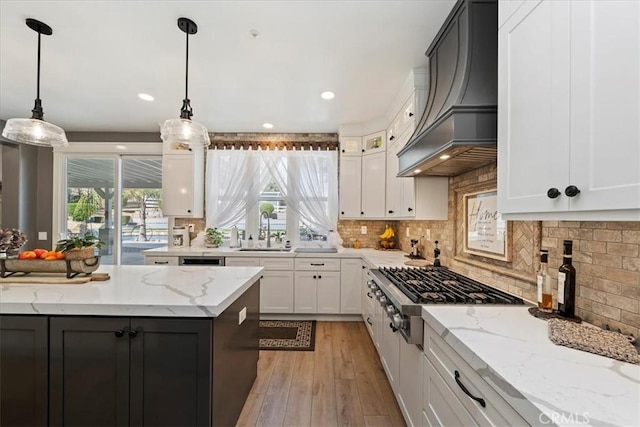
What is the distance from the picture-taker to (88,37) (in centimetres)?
209

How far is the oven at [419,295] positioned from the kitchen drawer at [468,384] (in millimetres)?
91

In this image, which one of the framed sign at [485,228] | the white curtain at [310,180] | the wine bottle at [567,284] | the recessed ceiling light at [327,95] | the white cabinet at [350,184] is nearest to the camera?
the wine bottle at [567,284]

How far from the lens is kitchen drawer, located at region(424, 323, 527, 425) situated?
0.82m

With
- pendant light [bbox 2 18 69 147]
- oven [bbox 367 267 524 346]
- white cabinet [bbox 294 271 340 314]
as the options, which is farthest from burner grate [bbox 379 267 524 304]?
pendant light [bbox 2 18 69 147]

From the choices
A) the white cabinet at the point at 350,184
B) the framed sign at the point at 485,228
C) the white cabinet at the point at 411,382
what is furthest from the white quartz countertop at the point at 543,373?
the white cabinet at the point at 350,184

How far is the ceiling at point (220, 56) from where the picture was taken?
182 cm

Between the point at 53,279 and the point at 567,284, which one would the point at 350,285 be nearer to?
the point at 567,284

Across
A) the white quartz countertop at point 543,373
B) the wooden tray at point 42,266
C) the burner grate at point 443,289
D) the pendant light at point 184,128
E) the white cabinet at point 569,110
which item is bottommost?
the white quartz countertop at point 543,373

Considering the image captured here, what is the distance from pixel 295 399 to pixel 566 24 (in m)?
2.53

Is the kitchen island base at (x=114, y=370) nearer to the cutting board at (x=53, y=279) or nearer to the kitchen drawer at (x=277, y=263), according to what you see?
the cutting board at (x=53, y=279)

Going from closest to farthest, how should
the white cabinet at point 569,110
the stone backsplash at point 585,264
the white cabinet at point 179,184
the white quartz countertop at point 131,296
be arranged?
the white cabinet at point 569,110
the stone backsplash at point 585,264
the white quartz countertop at point 131,296
the white cabinet at point 179,184

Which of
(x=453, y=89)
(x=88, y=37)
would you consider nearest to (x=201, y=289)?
(x=453, y=89)

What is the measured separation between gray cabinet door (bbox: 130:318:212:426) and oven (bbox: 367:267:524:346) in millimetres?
994

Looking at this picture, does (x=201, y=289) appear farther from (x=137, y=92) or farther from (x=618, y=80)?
(x=137, y=92)
